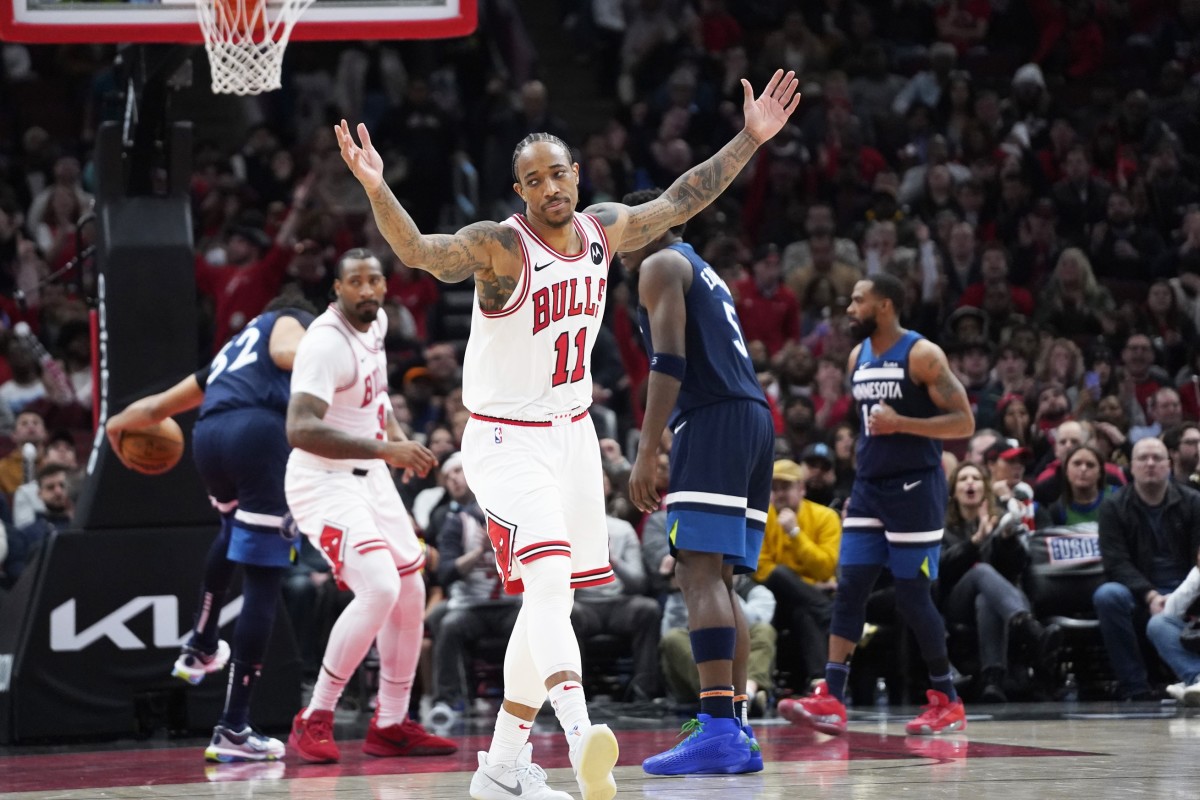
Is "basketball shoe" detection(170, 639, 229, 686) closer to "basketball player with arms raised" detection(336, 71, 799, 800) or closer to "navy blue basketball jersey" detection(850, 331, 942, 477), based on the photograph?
"basketball player with arms raised" detection(336, 71, 799, 800)

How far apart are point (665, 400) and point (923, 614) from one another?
2.58 meters

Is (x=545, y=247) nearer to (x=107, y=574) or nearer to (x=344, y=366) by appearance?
(x=344, y=366)

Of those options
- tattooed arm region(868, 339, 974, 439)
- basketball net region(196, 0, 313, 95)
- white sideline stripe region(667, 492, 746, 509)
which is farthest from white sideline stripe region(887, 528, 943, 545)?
basketball net region(196, 0, 313, 95)

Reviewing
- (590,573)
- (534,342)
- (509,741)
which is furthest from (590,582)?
(534,342)

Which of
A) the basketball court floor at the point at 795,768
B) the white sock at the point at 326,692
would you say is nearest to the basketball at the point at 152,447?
the basketball court floor at the point at 795,768

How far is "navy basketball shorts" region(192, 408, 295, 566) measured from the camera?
816 cm

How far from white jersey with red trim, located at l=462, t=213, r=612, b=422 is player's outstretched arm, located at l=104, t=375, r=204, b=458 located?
317cm

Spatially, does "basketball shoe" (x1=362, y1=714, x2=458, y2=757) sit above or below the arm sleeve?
below

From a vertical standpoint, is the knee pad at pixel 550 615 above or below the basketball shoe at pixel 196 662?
above

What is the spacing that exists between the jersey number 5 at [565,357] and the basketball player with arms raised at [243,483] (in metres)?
2.69

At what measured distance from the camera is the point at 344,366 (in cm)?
786

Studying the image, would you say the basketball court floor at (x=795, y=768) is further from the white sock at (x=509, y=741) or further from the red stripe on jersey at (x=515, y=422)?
the red stripe on jersey at (x=515, y=422)

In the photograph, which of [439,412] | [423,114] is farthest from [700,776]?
[423,114]

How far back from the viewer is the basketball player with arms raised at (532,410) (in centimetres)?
570
